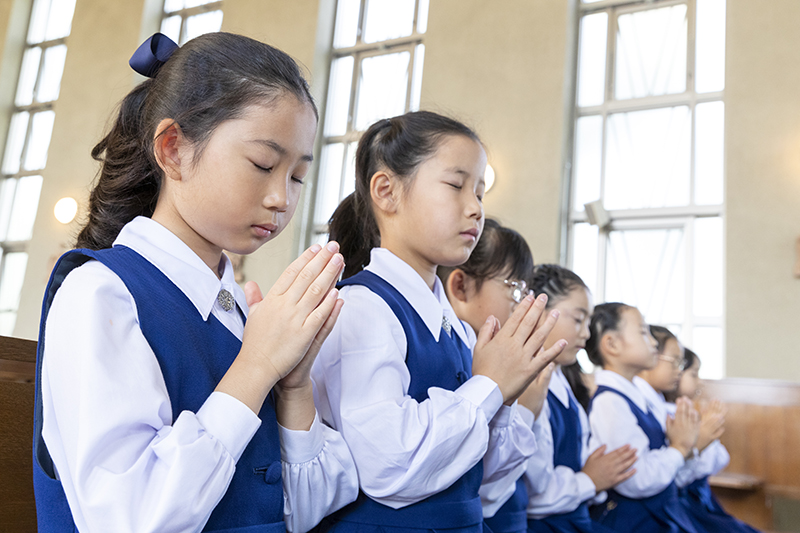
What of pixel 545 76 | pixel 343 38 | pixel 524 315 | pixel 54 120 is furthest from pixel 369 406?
pixel 54 120

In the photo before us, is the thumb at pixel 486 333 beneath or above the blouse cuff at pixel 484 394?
above

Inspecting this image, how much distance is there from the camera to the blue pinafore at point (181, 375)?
0.81 meters

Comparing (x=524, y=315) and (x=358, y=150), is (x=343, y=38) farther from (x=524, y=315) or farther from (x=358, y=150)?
(x=524, y=315)

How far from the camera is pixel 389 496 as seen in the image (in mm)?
1091

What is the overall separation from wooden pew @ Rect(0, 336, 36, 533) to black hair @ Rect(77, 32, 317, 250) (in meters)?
0.29

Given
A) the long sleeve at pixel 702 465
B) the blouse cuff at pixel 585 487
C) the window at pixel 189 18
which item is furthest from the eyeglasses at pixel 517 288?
the window at pixel 189 18

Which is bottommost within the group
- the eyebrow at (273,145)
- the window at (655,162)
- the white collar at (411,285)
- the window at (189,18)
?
the white collar at (411,285)

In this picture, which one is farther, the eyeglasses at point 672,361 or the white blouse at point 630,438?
the eyeglasses at point 672,361

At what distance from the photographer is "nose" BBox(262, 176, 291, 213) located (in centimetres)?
92

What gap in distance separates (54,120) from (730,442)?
8408 mm

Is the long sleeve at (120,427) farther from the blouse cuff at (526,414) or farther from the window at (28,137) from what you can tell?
the window at (28,137)

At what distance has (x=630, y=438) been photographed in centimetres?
264

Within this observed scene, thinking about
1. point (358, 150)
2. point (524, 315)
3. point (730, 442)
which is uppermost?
point (358, 150)

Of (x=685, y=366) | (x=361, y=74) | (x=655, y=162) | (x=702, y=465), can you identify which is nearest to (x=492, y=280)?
(x=702, y=465)
